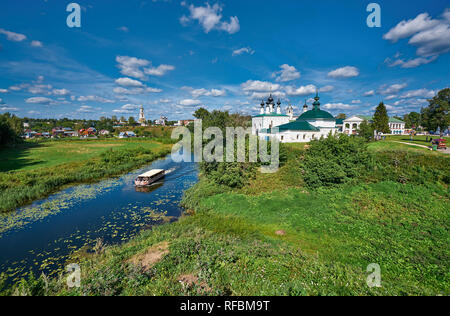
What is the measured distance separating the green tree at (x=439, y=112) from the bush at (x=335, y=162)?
24549 millimetres

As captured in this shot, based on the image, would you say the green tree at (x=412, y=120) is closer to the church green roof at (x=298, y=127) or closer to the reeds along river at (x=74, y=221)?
the church green roof at (x=298, y=127)

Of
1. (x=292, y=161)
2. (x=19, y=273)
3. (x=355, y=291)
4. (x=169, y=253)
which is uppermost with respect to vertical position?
(x=292, y=161)

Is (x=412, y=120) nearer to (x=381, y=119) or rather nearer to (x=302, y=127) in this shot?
(x=381, y=119)

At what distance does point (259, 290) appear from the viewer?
22.4 ft

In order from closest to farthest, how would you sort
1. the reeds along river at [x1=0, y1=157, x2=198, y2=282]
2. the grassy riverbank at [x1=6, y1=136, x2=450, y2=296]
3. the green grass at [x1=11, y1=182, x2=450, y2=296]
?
the green grass at [x1=11, y1=182, x2=450, y2=296] < the grassy riverbank at [x1=6, y1=136, x2=450, y2=296] < the reeds along river at [x1=0, y1=157, x2=198, y2=282]

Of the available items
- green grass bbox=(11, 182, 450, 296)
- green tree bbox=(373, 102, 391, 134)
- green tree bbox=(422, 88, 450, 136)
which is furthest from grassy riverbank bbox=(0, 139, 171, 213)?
green tree bbox=(422, 88, 450, 136)

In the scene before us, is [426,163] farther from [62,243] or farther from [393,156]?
[62,243]

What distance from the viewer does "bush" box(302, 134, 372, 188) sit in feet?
61.9

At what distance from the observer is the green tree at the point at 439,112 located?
33.9 meters

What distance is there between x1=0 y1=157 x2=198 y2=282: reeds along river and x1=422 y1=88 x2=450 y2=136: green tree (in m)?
45.5

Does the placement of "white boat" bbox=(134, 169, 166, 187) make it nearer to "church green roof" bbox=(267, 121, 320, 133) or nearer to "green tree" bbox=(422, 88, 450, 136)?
"church green roof" bbox=(267, 121, 320, 133)

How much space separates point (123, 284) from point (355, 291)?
325 inches

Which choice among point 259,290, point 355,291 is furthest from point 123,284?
point 355,291

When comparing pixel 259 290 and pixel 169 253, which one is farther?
pixel 169 253
